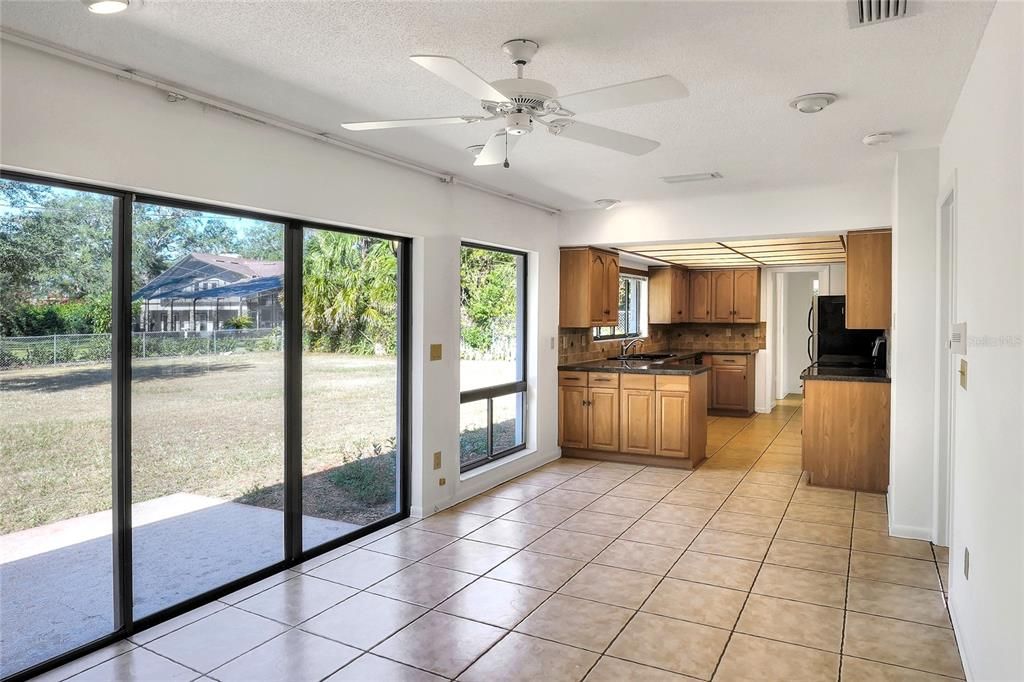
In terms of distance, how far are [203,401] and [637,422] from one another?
400 cm

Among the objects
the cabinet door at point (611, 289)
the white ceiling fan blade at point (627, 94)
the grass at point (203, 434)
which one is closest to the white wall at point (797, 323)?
the cabinet door at point (611, 289)

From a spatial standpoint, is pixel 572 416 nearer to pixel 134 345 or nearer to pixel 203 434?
pixel 203 434

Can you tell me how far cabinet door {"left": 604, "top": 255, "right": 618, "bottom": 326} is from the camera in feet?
22.4

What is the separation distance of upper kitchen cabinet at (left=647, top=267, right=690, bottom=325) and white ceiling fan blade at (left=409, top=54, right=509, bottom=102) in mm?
7137

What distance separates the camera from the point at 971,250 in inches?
102

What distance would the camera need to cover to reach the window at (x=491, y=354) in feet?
17.6

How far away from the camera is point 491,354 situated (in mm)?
5691

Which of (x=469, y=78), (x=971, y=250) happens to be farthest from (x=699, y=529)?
(x=469, y=78)

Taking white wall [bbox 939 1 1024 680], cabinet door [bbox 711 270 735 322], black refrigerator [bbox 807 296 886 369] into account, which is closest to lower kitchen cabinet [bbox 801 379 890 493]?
black refrigerator [bbox 807 296 886 369]

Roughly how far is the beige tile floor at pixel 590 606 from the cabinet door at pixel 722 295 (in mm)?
4738

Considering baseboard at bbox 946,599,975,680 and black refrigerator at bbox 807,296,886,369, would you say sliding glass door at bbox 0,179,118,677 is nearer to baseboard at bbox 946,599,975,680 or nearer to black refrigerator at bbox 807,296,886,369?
baseboard at bbox 946,599,975,680

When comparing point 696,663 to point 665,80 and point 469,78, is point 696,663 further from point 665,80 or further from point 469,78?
point 469,78

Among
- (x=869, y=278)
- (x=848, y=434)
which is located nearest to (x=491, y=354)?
(x=848, y=434)

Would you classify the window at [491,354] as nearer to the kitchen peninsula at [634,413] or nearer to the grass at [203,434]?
the kitchen peninsula at [634,413]
